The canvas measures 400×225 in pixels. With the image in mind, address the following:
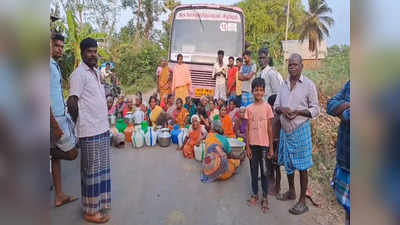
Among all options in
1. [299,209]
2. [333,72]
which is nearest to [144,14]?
[333,72]

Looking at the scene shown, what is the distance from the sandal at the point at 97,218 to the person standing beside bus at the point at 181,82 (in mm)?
869

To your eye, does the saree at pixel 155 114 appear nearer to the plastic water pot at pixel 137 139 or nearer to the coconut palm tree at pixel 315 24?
the plastic water pot at pixel 137 139

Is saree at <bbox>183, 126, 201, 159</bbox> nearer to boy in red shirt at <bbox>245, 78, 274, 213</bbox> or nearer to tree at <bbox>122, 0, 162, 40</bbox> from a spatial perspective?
boy in red shirt at <bbox>245, 78, 274, 213</bbox>

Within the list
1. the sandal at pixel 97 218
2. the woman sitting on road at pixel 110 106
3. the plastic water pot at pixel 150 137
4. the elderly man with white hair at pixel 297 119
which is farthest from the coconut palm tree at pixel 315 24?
the sandal at pixel 97 218

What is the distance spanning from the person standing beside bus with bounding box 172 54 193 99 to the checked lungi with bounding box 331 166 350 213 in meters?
1.04

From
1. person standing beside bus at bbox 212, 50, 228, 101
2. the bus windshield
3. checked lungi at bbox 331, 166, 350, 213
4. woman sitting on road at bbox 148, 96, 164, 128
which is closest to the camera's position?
checked lungi at bbox 331, 166, 350, 213

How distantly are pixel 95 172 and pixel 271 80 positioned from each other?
1.14 m

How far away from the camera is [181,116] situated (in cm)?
187

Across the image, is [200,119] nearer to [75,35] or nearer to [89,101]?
[89,101]

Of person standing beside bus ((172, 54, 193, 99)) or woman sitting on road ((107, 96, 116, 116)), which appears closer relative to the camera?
woman sitting on road ((107, 96, 116, 116))

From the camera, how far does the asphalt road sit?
155 centimetres

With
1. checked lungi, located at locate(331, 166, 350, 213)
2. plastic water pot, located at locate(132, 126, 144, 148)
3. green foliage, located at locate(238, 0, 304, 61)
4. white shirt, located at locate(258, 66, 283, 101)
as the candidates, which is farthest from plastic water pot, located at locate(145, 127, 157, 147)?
checked lungi, located at locate(331, 166, 350, 213)
